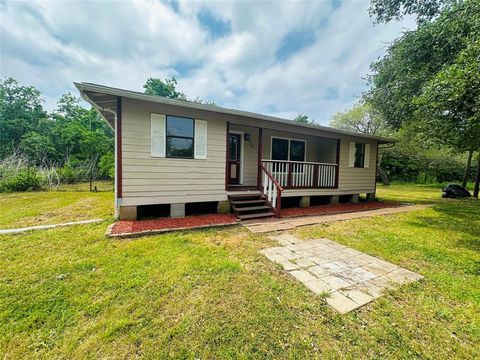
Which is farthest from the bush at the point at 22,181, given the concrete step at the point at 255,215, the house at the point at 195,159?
the concrete step at the point at 255,215

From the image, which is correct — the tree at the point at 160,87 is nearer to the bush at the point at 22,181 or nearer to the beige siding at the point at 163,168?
the bush at the point at 22,181

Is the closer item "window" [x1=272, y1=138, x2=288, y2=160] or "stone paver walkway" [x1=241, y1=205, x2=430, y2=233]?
"stone paver walkway" [x1=241, y1=205, x2=430, y2=233]

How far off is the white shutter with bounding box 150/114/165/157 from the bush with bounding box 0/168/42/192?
32.4ft

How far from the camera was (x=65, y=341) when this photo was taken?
1.70 metres

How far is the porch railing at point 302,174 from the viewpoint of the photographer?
7.32m

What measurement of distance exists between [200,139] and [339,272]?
455 centimetres

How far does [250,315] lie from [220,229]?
2832 mm

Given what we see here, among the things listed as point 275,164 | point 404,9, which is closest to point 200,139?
point 275,164

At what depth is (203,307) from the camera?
83.5 inches

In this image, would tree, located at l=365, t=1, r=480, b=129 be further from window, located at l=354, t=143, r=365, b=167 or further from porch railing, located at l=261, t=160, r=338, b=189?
porch railing, located at l=261, t=160, r=338, b=189

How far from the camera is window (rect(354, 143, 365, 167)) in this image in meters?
9.07

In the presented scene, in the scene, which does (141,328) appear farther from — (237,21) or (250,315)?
(237,21)

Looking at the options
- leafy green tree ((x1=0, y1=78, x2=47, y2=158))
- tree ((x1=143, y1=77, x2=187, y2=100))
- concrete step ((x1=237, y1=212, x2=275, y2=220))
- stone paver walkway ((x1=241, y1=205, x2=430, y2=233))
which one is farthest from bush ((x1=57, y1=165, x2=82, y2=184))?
tree ((x1=143, y1=77, x2=187, y2=100))

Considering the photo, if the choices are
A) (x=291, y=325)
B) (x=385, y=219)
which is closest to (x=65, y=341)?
(x=291, y=325)
